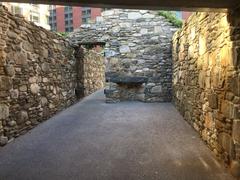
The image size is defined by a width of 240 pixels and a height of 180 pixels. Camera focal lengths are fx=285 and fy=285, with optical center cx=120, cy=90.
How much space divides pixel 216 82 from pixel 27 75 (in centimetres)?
353

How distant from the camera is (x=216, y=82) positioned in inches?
149

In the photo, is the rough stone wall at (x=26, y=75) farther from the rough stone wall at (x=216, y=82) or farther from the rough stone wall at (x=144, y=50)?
the rough stone wall at (x=216, y=82)

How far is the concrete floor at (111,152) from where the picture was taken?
3.34 meters

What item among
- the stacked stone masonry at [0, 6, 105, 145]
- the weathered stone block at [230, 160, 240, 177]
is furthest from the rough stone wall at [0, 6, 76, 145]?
the weathered stone block at [230, 160, 240, 177]

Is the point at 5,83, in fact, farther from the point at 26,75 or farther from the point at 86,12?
the point at 86,12

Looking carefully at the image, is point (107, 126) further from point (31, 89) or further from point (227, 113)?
point (227, 113)

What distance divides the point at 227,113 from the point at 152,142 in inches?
63.0

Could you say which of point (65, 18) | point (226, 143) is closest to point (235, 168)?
point (226, 143)

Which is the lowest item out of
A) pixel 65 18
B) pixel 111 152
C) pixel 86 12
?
pixel 111 152

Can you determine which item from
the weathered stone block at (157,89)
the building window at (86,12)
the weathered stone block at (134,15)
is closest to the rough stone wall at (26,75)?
the weathered stone block at (134,15)

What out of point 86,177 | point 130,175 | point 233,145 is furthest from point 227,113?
point 86,177

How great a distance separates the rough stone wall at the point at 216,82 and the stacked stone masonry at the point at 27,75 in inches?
125

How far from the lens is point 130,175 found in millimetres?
3289

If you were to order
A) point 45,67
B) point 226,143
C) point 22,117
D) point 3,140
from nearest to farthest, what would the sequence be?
point 226,143 < point 3,140 < point 22,117 < point 45,67
